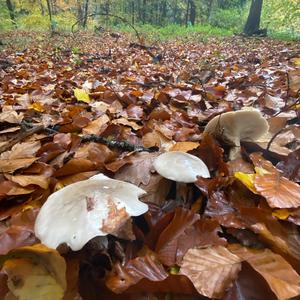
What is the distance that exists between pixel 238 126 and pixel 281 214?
570mm

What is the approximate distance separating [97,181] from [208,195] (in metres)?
0.42

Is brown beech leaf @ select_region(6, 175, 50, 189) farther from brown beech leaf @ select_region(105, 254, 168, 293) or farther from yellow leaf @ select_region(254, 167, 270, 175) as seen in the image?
yellow leaf @ select_region(254, 167, 270, 175)

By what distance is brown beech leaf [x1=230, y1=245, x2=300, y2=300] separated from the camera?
0.79 metres

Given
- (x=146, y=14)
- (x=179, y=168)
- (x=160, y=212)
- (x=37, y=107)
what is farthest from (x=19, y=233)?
(x=146, y=14)

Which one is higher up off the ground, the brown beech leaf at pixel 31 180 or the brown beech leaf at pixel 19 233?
the brown beech leaf at pixel 19 233

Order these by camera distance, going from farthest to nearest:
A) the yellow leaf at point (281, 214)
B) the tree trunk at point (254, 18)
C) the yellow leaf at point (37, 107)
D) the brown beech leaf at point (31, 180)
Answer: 1. the tree trunk at point (254, 18)
2. the yellow leaf at point (37, 107)
3. the brown beech leaf at point (31, 180)
4. the yellow leaf at point (281, 214)

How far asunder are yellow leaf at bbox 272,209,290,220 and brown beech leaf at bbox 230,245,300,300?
16 cm

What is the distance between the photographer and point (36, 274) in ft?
2.80

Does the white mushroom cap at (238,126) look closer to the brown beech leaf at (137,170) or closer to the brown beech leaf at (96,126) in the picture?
the brown beech leaf at (137,170)


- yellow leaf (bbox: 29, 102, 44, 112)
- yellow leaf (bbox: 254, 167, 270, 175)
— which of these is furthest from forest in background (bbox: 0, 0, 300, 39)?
yellow leaf (bbox: 254, 167, 270, 175)

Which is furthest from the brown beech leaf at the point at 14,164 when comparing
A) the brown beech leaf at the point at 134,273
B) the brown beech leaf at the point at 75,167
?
the brown beech leaf at the point at 134,273

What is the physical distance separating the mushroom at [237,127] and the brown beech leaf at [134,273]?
762 mm

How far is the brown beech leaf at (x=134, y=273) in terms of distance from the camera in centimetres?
85

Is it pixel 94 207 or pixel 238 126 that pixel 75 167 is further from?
pixel 238 126
